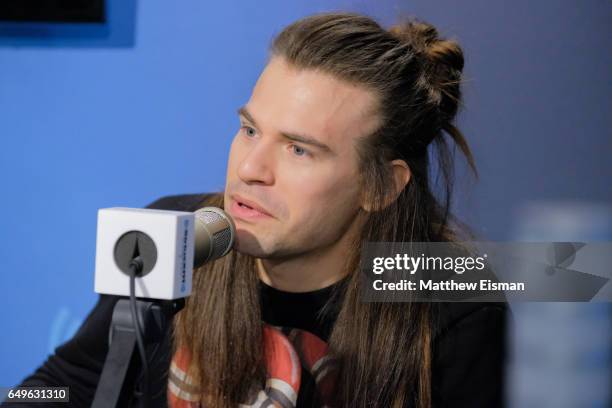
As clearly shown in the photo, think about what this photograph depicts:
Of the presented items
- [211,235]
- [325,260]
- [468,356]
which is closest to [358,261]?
[325,260]

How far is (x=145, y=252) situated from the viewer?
83cm

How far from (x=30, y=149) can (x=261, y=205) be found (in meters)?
0.99

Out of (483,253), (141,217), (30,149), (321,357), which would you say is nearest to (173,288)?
(141,217)

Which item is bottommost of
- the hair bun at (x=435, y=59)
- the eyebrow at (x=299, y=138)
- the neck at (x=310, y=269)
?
the neck at (x=310, y=269)

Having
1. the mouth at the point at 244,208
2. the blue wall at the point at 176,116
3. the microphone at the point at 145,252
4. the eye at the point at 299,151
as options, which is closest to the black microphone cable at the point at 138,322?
the microphone at the point at 145,252

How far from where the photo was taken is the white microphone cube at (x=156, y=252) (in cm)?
82

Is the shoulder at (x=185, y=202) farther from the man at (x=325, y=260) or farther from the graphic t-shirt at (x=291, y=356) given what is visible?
the graphic t-shirt at (x=291, y=356)

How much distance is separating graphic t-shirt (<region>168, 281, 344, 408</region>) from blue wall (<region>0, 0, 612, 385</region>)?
1.66 feet

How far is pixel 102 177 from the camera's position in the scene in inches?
78.2

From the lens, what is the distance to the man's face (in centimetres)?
131

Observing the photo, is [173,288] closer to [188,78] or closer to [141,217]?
[141,217]
